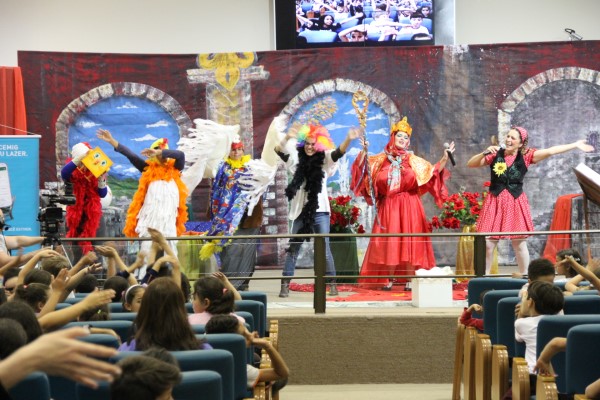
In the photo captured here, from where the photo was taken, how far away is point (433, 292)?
734cm

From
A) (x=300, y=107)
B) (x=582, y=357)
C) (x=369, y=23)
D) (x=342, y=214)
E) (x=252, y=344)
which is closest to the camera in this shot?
(x=582, y=357)

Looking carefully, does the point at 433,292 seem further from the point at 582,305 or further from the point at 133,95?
the point at 133,95

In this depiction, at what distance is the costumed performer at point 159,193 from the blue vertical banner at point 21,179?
156cm

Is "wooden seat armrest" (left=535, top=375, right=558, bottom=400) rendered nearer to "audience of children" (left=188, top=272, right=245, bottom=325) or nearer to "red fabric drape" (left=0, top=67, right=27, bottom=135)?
"audience of children" (left=188, top=272, right=245, bottom=325)

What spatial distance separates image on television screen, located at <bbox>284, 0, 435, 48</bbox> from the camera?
36.5 feet

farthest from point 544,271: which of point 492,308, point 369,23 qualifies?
point 369,23

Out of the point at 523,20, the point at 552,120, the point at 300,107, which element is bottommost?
the point at 552,120

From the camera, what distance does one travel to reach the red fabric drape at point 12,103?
34.3ft

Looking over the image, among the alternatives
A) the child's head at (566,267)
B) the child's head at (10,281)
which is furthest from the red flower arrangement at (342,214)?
the child's head at (10,281)

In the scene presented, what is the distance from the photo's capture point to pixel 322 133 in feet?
27.1

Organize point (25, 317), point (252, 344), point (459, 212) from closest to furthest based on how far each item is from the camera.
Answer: point (25, 317) < point (252, 344) < point (459, 212)

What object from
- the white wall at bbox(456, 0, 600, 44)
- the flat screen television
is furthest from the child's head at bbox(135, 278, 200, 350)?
the white wall at bbox(456, 0, 600, 44)

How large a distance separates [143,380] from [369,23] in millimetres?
9223

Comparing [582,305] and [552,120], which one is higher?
[552,120]
